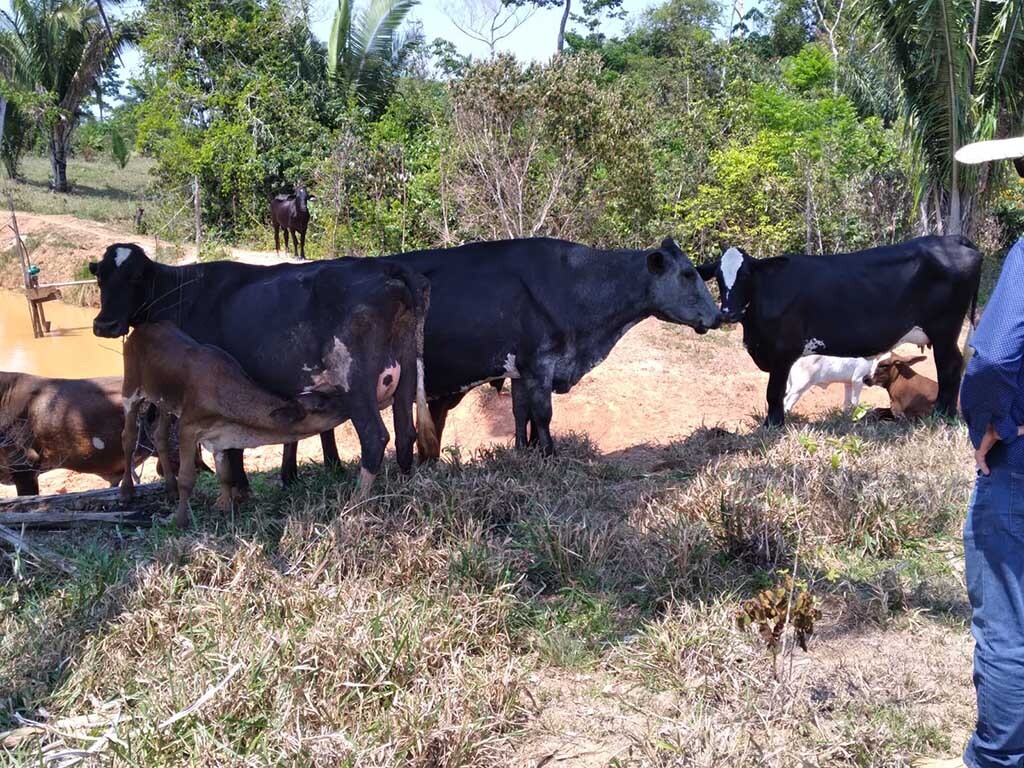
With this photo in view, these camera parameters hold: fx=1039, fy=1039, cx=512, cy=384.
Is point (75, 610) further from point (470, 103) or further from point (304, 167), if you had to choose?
point (304, 167)

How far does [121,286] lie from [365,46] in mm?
22084

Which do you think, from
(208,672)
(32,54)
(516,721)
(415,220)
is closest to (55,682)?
(208,672)

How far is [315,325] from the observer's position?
286 inches

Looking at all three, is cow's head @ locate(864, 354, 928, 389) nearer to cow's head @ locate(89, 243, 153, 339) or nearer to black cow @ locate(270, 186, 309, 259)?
cow's head @ locate(89, 243, 153, 339)

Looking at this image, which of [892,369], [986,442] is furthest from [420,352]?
[892,369]

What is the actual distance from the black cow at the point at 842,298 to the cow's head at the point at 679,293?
124 cm

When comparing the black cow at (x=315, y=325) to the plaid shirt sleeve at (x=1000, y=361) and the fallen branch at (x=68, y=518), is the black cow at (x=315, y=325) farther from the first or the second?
the plaid shirt sleeve at (x=1000, y=361)

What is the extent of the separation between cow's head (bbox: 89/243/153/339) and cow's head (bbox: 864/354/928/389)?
794 cm

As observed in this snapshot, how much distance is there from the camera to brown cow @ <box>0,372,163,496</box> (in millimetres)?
8992

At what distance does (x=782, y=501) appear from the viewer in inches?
257

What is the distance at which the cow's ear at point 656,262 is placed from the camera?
29.3 ft

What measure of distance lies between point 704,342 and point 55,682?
12263mm

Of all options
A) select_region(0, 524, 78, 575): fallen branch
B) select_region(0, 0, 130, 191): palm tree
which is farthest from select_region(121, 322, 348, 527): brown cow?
select_region(0, 0, 130, 191): palm tree

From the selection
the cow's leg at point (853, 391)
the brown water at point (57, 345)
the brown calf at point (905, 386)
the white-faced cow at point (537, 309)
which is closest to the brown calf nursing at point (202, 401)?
the white-faced cow at point (537, 309)
